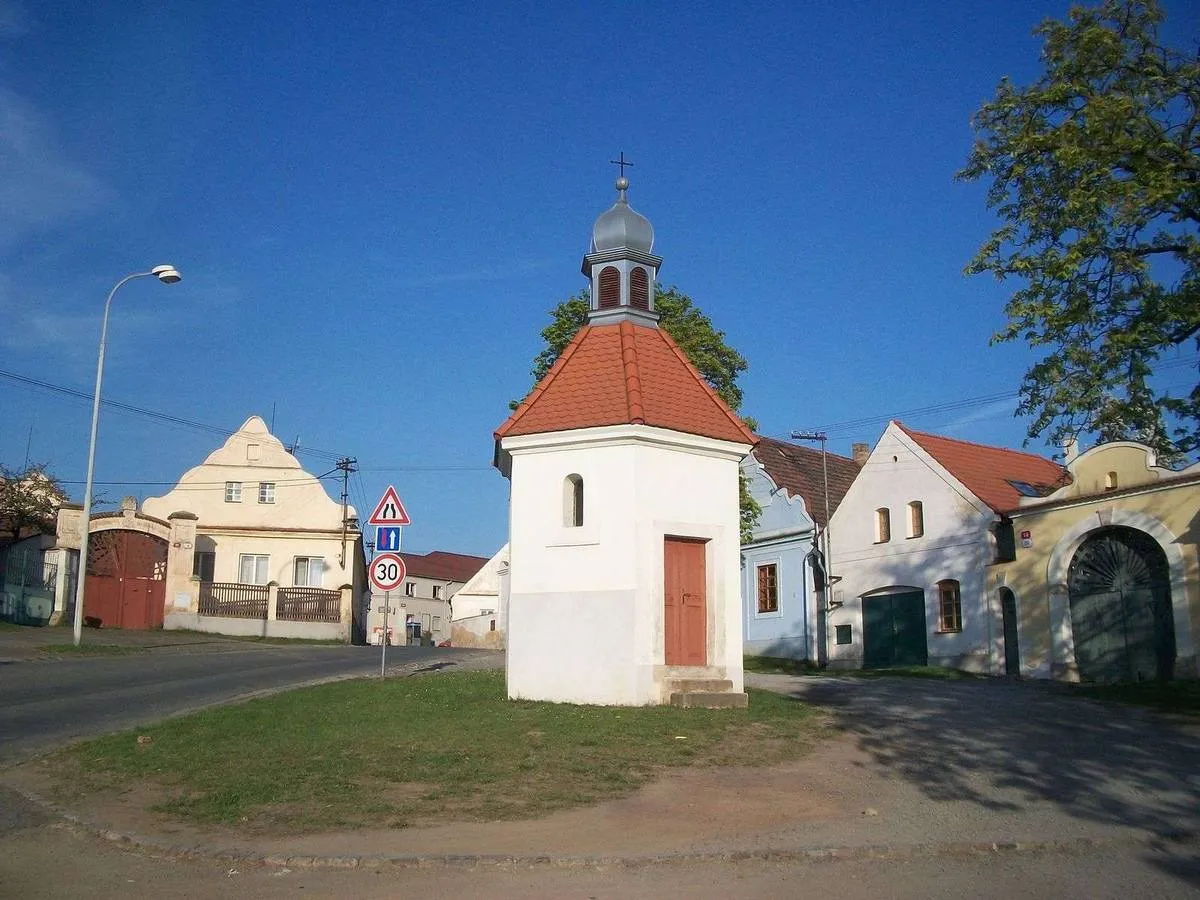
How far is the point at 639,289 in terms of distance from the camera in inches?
766

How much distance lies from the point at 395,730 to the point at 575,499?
5197 millimetres

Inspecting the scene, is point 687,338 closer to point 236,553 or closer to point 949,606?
point 949,606

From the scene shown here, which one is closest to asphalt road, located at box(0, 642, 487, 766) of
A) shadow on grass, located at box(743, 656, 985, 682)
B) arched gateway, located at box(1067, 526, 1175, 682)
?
shadow on grass, located at box(743, 656, 985, 682)

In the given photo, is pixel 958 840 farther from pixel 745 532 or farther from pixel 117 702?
pixel 745 532

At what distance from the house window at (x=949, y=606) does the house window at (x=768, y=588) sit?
24.9ft

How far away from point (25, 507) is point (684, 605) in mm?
35301

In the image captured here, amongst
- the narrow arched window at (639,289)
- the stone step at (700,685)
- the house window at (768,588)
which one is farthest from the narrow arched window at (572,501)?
the house window at (768,588)

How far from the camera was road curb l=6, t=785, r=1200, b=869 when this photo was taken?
25.2ft

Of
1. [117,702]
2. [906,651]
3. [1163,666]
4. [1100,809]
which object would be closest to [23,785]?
[117,702]

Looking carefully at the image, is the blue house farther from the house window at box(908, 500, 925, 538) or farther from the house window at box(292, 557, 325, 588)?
the house window at box(292, 557, 325, 588)

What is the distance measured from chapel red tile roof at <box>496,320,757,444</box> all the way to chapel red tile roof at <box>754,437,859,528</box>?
2055cm

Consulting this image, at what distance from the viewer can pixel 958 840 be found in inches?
322

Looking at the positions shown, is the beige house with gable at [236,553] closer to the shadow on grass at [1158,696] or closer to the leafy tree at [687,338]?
the leafy tree at [687,338]

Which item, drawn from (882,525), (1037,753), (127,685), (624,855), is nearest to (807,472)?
(882,525)
